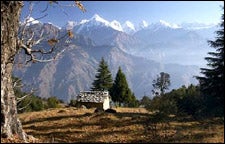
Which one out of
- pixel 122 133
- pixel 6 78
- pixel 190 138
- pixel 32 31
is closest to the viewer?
pixel 6 78

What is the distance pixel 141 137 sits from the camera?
16.8 m

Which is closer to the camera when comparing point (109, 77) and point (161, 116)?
point (161, 116)

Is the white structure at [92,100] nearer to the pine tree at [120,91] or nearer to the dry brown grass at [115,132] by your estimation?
the dry brown grass at [115,132]

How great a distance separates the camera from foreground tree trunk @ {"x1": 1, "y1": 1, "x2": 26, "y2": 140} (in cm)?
1030

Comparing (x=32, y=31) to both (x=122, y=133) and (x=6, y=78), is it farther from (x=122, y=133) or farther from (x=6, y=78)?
(x=122, y=133)

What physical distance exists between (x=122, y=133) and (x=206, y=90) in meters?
18.3

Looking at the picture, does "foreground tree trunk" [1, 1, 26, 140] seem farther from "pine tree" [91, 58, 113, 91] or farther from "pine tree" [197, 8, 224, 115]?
"pine tree" [91, 58, 113, 91]

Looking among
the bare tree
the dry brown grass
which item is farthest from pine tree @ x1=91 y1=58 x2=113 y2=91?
the bare tree

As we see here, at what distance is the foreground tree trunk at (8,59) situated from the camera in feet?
33.8

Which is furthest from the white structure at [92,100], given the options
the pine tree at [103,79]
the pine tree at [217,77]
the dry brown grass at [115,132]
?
the pine tree at [103,79]

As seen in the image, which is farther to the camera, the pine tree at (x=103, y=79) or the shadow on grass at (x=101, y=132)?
the pine tree at (x=103, y=79)

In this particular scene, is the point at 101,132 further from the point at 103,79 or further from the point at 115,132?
the point at 103,79

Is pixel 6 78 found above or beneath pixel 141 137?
above

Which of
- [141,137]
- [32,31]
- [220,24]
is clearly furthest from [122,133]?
[220,24]
